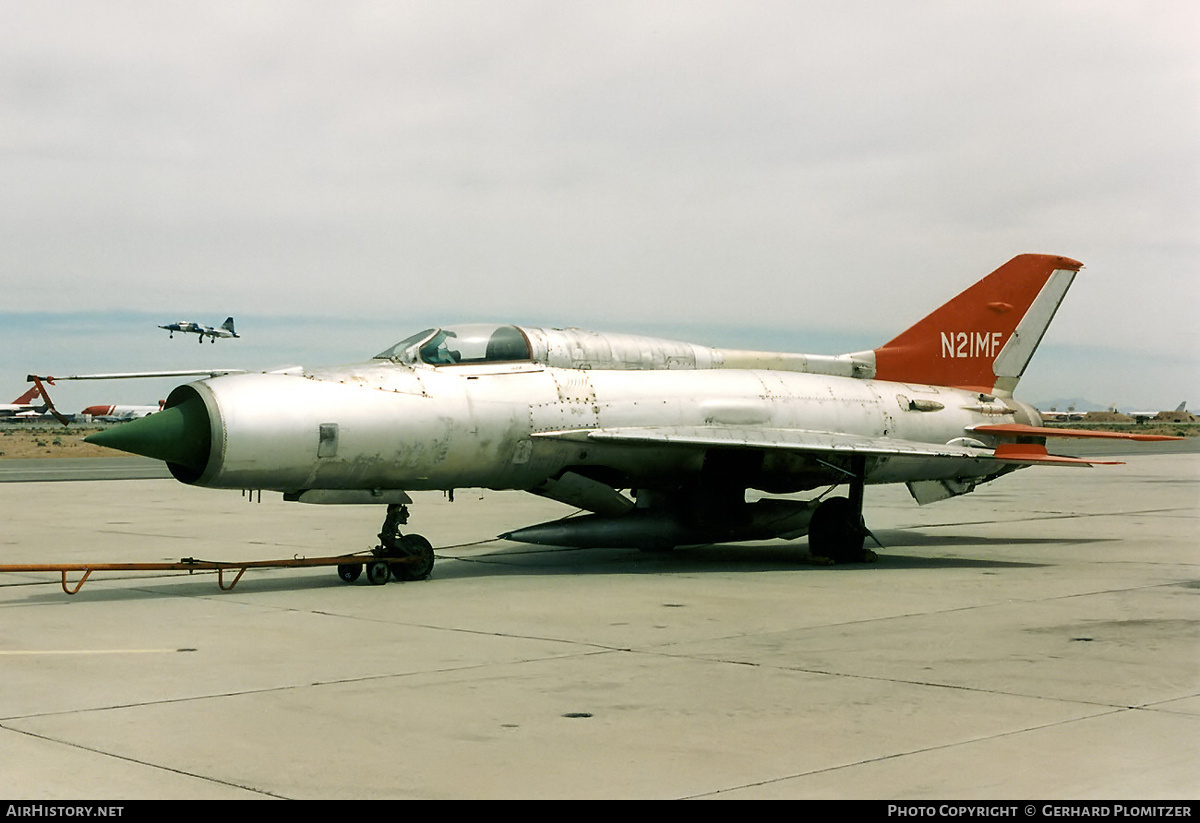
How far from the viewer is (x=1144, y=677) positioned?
7434mm

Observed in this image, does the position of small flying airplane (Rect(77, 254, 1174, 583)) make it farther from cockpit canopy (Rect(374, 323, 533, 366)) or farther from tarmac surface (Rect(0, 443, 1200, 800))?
tarmac surface (Rect(0, 443, 1200, 800))

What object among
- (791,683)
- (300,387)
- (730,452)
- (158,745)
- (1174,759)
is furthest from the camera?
(730,452)

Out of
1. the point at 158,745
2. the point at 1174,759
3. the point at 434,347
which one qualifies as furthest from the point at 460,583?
the point at 1174,759

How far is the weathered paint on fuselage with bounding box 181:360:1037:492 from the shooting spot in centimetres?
1165

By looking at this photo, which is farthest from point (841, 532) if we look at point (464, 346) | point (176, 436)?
point (176, 436)

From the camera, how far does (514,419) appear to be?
522 inches

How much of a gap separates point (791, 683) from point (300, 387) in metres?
6.38

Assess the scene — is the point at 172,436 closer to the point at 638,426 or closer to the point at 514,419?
the point at 514,419

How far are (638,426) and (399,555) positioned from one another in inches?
121

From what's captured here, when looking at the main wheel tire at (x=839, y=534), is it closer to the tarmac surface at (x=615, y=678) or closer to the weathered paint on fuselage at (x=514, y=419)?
the tarmac surface at (x=615, y=678)

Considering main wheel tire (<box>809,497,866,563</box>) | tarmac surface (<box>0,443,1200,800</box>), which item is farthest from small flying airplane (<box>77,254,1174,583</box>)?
tarmac surface (<box>0,443,1200,800</box>)

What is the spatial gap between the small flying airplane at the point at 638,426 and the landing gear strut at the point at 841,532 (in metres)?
0.02

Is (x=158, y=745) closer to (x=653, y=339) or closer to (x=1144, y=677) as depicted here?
(x=1144, y=677)

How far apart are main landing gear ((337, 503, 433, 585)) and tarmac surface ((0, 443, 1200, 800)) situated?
0.84 feet
